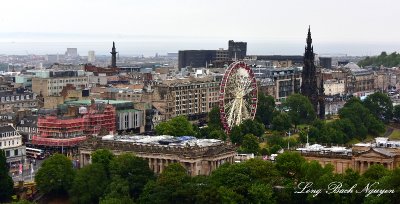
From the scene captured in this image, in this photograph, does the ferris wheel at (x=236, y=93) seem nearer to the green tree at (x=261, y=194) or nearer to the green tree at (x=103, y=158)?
the green tree at (x=103, y=158)

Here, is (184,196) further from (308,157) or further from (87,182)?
(308,157)

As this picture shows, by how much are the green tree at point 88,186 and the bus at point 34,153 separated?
29.1 meters

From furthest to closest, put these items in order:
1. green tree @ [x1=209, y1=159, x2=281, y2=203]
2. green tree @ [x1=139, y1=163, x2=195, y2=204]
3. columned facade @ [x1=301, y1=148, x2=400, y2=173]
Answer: columned facade @ [x1=301, y1=148, x2=400, y2=173], green tree @ [x1=139, y1=163, x2=195, y2=204], green tree @ [x1=209, y1=159, x2=281, y2=203]

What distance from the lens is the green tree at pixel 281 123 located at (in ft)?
461

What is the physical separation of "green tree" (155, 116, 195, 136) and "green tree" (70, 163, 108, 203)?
3332cm

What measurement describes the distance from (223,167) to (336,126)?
4892cm

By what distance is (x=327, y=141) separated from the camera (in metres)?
122

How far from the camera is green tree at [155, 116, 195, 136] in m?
123

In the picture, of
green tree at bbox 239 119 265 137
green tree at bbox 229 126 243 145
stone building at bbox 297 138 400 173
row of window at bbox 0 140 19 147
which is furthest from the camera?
green tree at bbox 239 119 265 137

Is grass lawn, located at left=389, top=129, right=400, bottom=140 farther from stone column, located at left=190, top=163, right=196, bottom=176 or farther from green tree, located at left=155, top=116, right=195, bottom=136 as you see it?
stone column, located at left=190, top=163, right=196, bottom=176

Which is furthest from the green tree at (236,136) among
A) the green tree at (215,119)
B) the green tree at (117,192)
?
the green tree at (117,192)

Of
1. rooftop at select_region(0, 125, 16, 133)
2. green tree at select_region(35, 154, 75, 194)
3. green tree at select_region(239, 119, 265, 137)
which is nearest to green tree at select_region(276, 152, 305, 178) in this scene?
green tree at select_region(35, 154, 75, 194)

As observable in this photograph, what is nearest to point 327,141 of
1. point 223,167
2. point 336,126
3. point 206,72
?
point 336,126

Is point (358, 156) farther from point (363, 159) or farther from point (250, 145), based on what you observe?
point (250, 145)
